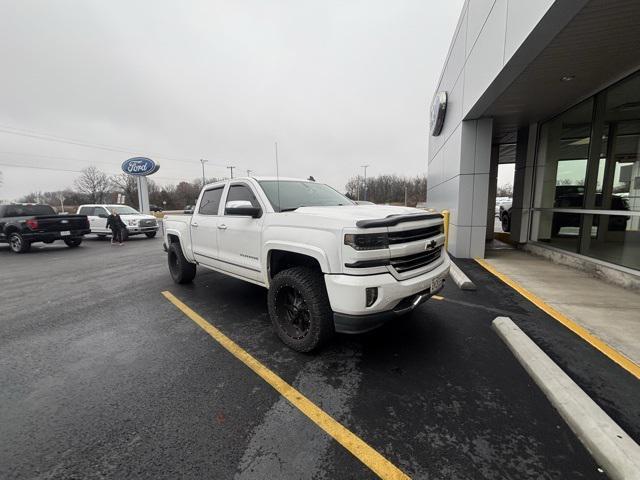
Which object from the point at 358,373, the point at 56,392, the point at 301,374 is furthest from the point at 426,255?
the point at 56,392

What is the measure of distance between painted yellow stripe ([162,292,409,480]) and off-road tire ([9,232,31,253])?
12706 mm

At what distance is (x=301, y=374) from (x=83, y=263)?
373 inches

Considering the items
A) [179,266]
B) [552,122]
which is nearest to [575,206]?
[552,122]

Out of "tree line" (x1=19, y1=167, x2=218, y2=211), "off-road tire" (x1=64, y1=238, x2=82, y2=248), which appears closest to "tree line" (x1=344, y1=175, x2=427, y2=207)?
"tree line" (x1=19, y1=167, x2=218, y2=211)

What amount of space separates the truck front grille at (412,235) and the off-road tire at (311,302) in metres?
0.84

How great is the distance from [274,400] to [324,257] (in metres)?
1.30

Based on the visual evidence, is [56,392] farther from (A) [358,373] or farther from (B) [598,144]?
Result: (B) [598,144]

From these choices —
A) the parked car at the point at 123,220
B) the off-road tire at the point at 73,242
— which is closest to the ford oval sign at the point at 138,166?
the parked car at the point at 123,220

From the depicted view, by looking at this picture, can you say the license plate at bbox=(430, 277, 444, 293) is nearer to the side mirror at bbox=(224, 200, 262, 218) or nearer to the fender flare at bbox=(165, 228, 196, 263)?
the side mirror at bbox=(224, 200, 262, 218)

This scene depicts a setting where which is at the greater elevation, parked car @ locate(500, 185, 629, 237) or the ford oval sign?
the ford oval sign

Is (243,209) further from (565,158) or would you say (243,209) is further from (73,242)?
(73,242)

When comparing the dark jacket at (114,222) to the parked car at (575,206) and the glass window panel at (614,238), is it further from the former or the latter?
the glass window panel at (614,238)

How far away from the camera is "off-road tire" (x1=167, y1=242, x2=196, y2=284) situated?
5.99 m

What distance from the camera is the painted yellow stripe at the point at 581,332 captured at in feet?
9.40
